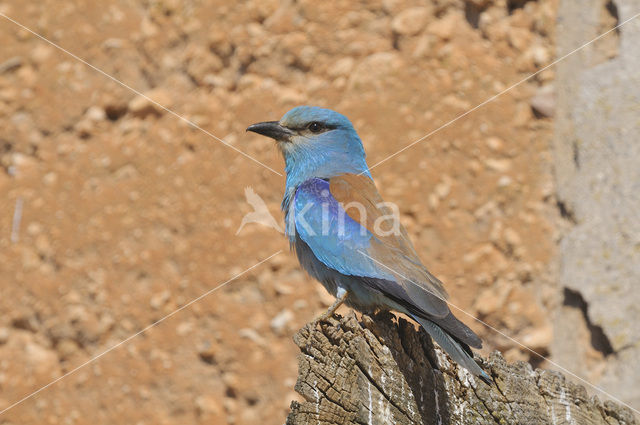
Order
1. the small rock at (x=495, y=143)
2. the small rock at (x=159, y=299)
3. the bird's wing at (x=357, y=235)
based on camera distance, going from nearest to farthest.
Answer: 1. the bird's wing at (x=357, y=235)
2. the small rock at (x=495, y=143)
3. the small rock at (x=159, y=299)

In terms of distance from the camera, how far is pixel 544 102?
14.8 feet

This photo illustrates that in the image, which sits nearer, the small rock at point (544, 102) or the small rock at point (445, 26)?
the small rock at point (544, 102)

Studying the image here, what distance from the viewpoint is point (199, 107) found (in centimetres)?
507

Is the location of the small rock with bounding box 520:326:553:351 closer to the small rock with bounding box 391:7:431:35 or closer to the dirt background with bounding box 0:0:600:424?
the dirt background with bounding box 0:0:600:424

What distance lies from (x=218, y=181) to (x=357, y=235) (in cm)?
185

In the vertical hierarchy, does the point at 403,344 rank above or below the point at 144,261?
above

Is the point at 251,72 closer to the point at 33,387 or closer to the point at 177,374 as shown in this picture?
the point at 177,374

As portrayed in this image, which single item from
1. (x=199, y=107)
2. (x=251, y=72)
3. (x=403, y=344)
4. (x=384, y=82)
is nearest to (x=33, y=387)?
(x=199, y=107)

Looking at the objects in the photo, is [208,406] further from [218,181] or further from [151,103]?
[151,103]

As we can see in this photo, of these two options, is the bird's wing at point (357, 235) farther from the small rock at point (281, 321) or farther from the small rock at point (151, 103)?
the small rock at point (151, 103)

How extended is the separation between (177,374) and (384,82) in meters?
2.20

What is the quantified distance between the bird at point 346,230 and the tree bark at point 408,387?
16 cm

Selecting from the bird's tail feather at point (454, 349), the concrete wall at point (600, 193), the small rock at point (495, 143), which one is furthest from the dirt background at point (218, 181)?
the bird's tail feather at point (454, 349)

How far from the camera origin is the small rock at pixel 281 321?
182 inches
